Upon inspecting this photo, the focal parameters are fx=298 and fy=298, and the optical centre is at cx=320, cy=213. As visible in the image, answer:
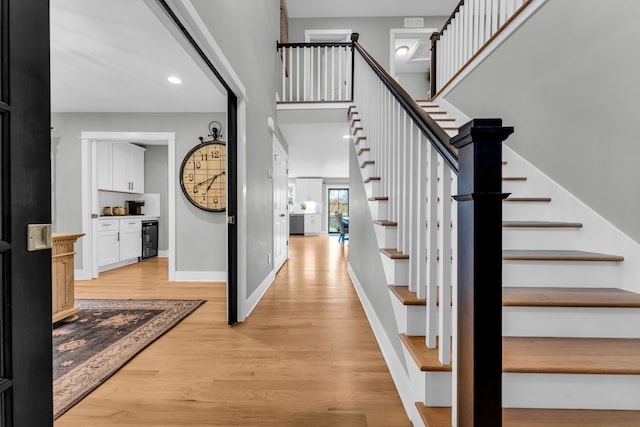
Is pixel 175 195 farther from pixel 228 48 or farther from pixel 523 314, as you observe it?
pixel 523 314

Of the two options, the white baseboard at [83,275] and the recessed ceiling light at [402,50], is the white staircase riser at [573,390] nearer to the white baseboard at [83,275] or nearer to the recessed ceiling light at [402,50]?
the white baseboard at [83,275]

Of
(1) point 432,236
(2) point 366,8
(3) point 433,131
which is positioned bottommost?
(1) point 432,236

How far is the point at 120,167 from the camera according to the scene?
521cm

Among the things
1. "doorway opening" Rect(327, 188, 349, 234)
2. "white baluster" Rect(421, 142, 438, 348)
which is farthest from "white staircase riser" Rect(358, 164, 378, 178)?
"doorway opening" Rect(327, 188, 349, 234)

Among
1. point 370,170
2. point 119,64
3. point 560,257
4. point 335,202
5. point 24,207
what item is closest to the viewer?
point 24,207

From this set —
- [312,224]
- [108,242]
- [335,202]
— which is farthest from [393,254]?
[335,202]

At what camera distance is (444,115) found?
3.62 meters

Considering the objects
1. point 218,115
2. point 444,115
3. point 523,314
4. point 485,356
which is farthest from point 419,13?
point 485,356

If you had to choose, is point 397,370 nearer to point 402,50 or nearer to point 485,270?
point 485,270

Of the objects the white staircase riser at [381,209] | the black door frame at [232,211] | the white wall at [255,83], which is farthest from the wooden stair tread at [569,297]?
the white wall at [255,83]

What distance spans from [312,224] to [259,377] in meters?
9.82

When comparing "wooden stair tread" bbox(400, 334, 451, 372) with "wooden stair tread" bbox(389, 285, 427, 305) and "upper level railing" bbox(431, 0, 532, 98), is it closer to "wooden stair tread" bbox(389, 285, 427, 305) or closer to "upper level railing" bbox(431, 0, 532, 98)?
"wooden stair tread" bbox(389, 285, 427, 305)

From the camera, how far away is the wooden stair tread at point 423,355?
1.14 m

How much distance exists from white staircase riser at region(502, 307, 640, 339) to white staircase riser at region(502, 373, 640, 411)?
0.25 metres
